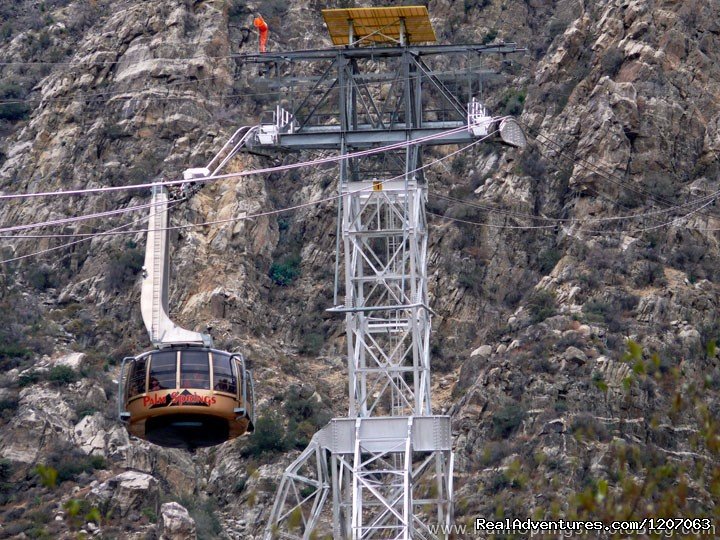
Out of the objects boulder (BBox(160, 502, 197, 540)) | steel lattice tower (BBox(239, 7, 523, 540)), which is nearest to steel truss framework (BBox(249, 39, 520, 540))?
steel lattice tower (BBox(239, 7, 523, 540))

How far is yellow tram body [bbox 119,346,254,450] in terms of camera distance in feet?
104

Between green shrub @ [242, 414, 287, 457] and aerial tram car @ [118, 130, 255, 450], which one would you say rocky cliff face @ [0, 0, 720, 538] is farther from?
aerial tram car @ [118, 130, 255, 450]

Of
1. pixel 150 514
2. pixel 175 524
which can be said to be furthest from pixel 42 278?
pixel 175 524

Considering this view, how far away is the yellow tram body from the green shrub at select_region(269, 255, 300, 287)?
2680cm

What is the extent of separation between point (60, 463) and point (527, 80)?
2519cm

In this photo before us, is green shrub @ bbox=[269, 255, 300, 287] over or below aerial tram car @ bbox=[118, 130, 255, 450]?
over

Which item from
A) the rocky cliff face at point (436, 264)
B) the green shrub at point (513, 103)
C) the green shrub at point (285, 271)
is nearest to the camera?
the rocky cliff face at point (436, 264)

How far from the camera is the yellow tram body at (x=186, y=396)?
3183cm

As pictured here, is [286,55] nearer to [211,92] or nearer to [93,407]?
[93,407]

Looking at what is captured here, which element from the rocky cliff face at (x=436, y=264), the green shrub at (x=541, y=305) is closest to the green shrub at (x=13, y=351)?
the rocky cliff face at (x=436, y=264)

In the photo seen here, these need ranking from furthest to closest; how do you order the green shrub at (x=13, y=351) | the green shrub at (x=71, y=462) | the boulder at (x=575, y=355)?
1. the green shrub at (x=13, y=351)
2. the boulder at (x=575, y=355)
3. the green shrub at (x=71, y=462)

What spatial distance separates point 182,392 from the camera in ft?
104

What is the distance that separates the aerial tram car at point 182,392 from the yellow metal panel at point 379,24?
9996mm

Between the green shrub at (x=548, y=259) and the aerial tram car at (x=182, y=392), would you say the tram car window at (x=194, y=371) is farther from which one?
the green shrub at (x=548, y=259)
